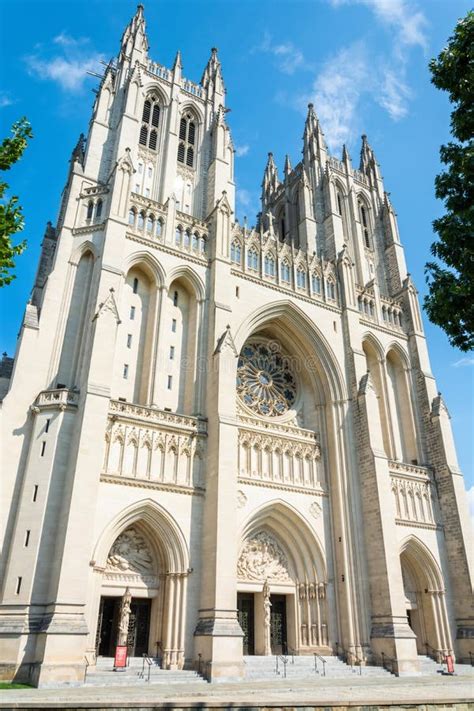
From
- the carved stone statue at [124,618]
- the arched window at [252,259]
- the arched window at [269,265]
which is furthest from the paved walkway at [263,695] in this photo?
the arched window at [269,265]

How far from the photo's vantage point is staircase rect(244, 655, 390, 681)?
1848cm

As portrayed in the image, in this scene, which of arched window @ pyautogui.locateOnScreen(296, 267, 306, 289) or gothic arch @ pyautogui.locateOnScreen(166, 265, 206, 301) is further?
arched window @ pyautogui.locateOnScreen(296, 267, 306, 289)

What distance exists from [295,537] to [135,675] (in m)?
10.0

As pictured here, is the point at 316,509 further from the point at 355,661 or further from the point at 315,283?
the point at 315,283

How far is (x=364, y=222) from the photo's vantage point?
38500 mm

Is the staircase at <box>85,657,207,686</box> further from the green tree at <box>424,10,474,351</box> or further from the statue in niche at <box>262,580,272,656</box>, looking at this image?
the green tree at <box>424,10,474,351</box>

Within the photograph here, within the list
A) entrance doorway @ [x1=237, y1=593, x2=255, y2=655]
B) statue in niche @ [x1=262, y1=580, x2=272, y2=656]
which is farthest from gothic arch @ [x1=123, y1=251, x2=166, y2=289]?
entrance doorway @ [x1=237, y1=593, x2=255, y2=655]

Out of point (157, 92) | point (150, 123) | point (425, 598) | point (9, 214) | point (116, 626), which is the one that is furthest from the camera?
point (157, 92)

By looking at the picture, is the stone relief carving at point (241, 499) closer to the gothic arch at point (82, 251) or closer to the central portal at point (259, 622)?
the central portal at point (259, 622)

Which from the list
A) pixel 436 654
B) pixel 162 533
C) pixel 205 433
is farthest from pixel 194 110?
pixel 436 654

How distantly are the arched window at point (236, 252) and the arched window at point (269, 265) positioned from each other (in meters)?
1.75

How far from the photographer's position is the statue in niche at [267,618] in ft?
70.2

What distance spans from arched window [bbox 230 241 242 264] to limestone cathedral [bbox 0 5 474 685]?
2.34 ft

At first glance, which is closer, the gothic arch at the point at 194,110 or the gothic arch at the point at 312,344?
the gothic arch at the point at 312,344
